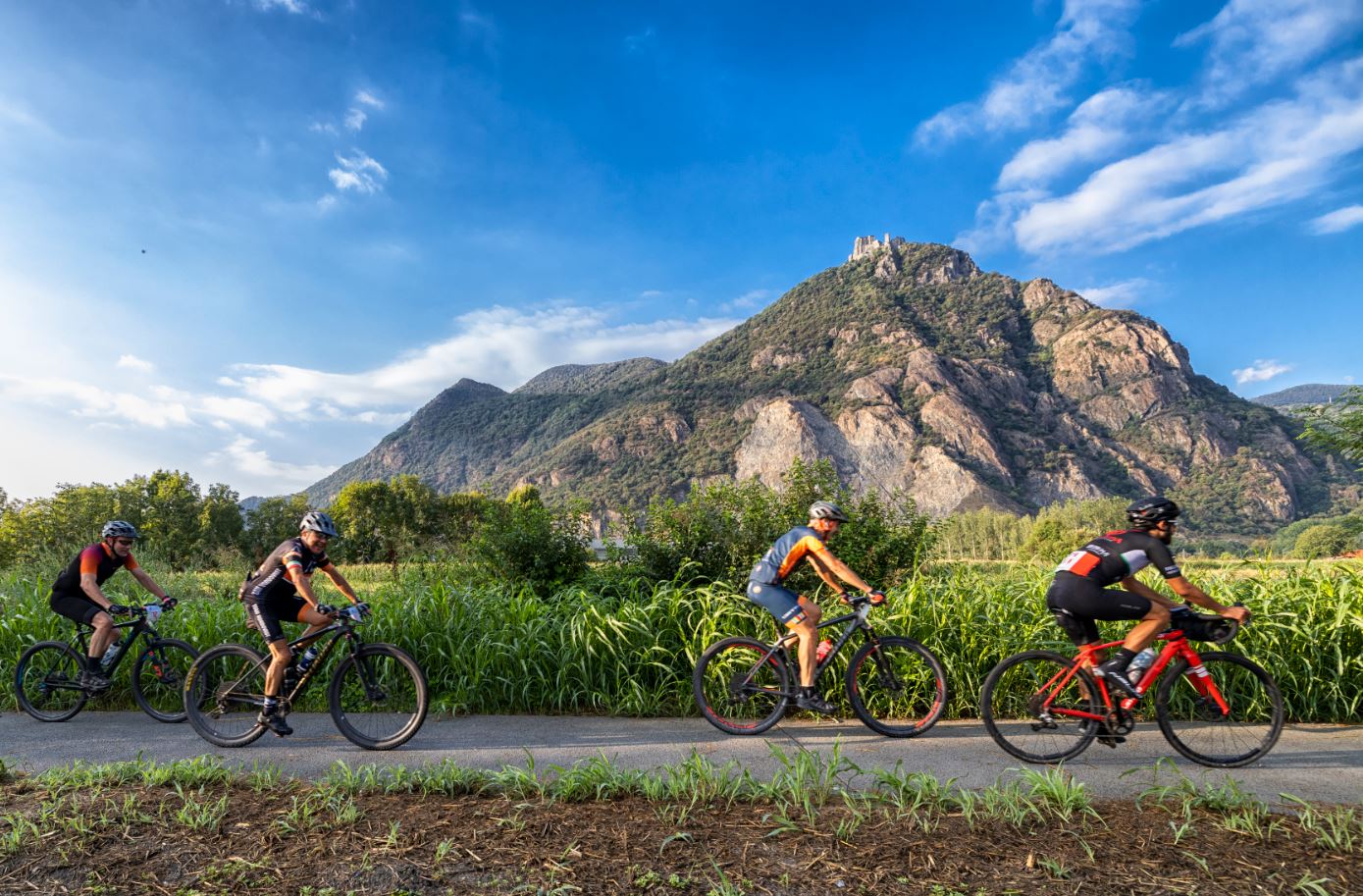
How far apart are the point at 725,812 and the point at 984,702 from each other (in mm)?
2388

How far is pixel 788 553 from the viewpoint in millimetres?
5883

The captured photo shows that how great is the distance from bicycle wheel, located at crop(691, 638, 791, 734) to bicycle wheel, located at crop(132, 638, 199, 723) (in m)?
4.59

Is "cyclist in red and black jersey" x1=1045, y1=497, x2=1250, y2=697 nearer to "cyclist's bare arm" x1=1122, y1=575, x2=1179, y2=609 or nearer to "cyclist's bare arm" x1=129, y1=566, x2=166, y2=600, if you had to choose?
"cyclist's bare arm" x1=1122, y1=575, x2=1179, y2=609

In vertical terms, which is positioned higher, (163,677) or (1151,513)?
(1151,513)

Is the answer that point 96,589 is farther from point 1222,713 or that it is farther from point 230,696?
point 1222,713

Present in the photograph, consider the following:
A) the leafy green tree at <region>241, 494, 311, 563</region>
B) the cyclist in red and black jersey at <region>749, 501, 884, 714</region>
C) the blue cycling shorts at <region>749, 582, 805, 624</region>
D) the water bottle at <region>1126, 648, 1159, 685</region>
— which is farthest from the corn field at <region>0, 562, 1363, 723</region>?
the leafy green tree at <region>241, 494, 311, 563</region>

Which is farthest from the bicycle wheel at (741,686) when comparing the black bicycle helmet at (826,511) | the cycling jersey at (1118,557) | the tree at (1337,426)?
the tree at (1337,426)

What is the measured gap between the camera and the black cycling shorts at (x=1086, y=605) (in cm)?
504

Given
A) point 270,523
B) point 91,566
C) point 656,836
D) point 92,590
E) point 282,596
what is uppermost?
point 270,523

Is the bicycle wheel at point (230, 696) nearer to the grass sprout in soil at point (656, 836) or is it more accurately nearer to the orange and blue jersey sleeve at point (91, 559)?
the grass sprout in soil at point (656, 836)

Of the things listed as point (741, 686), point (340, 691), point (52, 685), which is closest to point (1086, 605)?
point (741, 686)

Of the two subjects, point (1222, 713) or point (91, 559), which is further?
point (91, 559)

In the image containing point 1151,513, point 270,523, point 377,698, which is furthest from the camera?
point 270,523

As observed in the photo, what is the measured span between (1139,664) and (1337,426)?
15.0 metres
